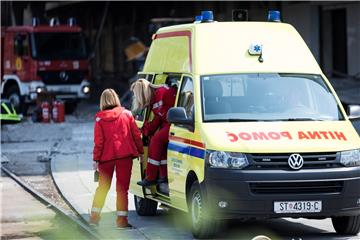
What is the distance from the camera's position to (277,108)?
9.97 meters

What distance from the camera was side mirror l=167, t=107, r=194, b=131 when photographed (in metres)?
9.73

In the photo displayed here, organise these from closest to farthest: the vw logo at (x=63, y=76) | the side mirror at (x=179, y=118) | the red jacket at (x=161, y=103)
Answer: the side mirror at (x=179, y=118)
the red jacket at (x=161, y=103)
the vw logo at (x=63, y=76)

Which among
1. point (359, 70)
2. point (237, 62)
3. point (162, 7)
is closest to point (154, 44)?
point (237, 62)

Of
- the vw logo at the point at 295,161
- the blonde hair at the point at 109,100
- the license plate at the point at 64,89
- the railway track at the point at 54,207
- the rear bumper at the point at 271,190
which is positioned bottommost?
the license plate at the point at 64,89

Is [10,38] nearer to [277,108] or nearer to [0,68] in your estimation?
[0,68]

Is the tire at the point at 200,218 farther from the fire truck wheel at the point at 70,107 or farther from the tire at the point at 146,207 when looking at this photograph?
the fire truck wheel at the point at 70,107

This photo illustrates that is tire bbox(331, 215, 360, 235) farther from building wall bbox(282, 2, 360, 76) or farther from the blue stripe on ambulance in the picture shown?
building wall bbox(282, 2, 360, 76)

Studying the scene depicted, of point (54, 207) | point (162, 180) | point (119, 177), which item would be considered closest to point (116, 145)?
point (119, 177)

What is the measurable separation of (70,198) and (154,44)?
2.84 metres

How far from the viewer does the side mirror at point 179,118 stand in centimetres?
973

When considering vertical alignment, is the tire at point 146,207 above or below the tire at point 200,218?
below

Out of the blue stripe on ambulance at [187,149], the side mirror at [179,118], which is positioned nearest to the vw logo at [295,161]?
the blue stripe on ambulance at [187,149]

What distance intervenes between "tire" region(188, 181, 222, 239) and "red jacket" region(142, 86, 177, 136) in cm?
138

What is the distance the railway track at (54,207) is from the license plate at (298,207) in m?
2.02
